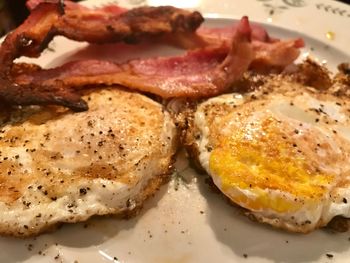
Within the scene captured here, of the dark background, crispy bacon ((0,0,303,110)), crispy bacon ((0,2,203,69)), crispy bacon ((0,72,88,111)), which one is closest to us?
crispy bacon ((0,72,88,111))

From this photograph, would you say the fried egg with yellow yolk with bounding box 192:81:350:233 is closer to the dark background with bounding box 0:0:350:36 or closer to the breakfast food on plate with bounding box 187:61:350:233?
the breakfast food on plate with bounding box 187:61:350:233

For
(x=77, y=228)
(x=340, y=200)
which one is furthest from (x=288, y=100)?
(x=77, y=228)

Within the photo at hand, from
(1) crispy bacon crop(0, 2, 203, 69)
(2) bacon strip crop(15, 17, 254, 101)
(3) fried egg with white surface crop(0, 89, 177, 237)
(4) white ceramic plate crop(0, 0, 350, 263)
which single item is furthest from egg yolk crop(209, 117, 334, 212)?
(1) crispy bacon crop(0, 2, 203, 69)

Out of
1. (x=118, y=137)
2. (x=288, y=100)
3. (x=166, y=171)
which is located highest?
(x=288, y=100)

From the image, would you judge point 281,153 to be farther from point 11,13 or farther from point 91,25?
point 11,13

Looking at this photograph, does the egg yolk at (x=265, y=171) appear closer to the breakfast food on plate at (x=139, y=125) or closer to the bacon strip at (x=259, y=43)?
the breakfast food on plate at (x=139, y=125)

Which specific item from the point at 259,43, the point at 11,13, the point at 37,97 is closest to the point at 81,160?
the point at 37,97

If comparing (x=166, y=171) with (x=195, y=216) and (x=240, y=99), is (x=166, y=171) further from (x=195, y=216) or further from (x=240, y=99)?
(x=240, y=99)
